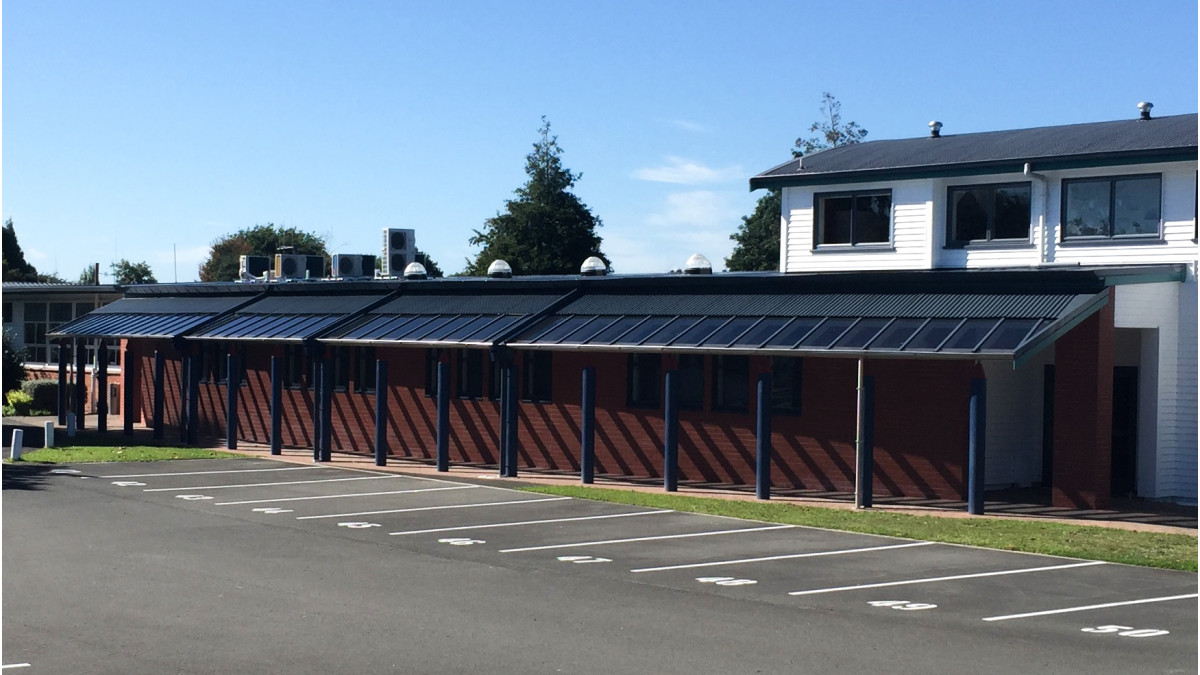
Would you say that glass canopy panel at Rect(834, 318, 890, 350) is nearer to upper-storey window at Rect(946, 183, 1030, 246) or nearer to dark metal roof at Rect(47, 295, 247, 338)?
upper-storey window at Rect(946, 183, 1030, 246)

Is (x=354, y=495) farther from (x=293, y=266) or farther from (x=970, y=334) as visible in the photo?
(x=293, y=266)

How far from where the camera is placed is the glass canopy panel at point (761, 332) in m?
24.1

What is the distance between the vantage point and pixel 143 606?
13414 mm

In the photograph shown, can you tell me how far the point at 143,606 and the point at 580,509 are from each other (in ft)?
30.5

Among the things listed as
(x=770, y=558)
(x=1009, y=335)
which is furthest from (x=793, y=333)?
(x=770, y=558)

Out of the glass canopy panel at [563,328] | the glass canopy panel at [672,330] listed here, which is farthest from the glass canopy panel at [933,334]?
the glass canopy panel at [563,328]

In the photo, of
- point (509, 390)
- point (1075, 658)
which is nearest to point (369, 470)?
point (509, 390)

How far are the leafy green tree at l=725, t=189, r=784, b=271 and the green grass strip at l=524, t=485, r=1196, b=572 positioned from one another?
4922 centimetres

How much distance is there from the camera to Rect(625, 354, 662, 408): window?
27797mm

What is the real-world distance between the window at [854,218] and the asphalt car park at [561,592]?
1015 cm

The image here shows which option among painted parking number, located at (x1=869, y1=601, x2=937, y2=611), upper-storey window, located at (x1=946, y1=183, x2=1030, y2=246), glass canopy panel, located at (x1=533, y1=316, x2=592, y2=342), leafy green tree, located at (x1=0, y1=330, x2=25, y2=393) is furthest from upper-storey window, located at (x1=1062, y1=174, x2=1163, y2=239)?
leafy green tree, located at (x1=0, y1=330, x2=25, y2=393)

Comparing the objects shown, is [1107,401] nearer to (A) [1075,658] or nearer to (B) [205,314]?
(A) [1075,658]

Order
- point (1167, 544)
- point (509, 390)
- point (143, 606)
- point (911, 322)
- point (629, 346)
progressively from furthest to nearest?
point (509, 390), point (629, 346), point (911, 322), point (1167, 544), point (143, 606)

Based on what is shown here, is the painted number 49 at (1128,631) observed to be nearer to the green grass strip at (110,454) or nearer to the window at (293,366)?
the green grass strip at (110,454)
